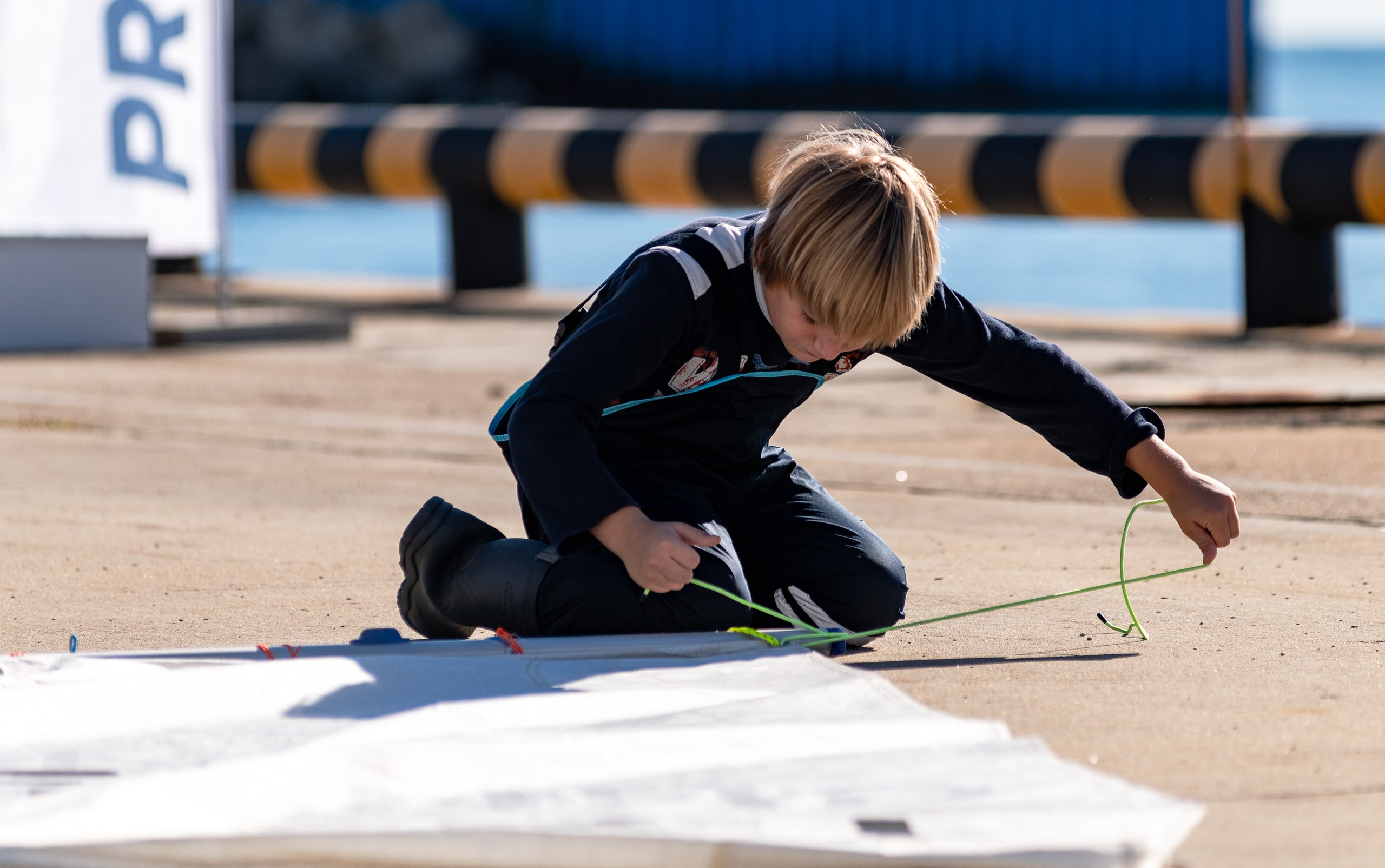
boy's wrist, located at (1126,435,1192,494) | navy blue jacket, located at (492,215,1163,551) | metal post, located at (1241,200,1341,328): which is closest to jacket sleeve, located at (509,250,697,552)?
navy blue jacket, located at (492,215,1163,551)

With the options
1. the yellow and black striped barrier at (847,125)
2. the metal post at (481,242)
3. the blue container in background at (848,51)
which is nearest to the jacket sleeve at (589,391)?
the yellow and black striped barrier at (847,125)

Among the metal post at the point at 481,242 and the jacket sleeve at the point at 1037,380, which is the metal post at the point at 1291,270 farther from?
the jacket sleeve at the point at 1037,380

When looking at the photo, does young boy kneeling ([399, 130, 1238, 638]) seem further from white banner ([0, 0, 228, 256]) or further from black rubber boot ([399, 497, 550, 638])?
white banner ([0, 0, 228, 256])

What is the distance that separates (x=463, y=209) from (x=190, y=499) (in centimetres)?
647

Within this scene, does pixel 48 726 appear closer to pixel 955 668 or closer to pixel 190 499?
pixel 955 668

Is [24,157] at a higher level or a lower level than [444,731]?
higher

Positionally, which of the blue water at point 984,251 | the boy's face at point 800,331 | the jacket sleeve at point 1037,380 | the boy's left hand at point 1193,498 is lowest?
the blue water at point 984,251

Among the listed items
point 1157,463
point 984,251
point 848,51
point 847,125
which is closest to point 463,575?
point 1157,463

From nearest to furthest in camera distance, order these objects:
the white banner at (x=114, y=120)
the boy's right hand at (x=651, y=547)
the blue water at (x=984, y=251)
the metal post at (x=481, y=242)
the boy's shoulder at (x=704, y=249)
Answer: the boy's right hand at (x=651, y=547), the boy's shoulder at (x=704, y=249), the white banner at (x=114, y=120), the metal post at (x=481, y=242), the blue water at (x=984, y=251)

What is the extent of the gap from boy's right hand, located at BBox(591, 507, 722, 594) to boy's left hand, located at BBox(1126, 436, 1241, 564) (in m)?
0.79

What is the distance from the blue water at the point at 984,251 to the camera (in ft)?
41.9

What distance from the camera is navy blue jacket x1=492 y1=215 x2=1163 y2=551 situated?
2695 millimetres

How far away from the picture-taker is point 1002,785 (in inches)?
81.0

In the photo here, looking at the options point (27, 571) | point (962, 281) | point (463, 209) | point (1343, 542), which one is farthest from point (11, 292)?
point (962, 281)
